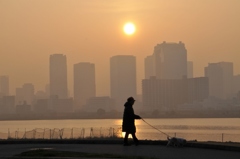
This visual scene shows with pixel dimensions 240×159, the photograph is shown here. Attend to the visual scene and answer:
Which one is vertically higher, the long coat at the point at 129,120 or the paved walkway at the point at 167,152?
the long coat at the point at 129,120

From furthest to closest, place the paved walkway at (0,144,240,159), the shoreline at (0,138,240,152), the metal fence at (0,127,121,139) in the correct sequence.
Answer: the metal fence at (0,127,121,139) < the shoreline at (0,138,240,152) < the paved walkway at (0,144,240,159)

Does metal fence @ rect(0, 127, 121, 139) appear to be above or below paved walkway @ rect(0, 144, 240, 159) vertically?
above

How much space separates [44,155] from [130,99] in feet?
14.7

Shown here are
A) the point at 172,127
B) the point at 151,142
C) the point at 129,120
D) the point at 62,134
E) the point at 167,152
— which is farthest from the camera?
the point at 172,127

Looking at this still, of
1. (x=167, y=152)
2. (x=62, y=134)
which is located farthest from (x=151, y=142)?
(x=62, y=134)

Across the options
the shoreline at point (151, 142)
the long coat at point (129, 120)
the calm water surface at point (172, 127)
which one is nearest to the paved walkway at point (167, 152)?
the shoreline at point (151, 142)

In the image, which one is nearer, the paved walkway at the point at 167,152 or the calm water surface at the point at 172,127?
the paved walkway at the point at 167,152

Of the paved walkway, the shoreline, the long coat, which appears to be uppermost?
the long coat

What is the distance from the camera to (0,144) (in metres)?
21.3

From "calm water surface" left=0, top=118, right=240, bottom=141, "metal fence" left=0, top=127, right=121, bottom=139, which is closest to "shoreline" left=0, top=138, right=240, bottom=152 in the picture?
"metal fence" left=0, top=127, right=121, bottom=139

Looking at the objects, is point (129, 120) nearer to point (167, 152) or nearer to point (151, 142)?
point (151, 142)

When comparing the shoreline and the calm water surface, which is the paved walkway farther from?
the calm water surface

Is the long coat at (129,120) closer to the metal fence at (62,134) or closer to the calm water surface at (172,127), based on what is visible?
the metal fence at (62,134)

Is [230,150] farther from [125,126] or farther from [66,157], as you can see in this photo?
[66,157]
